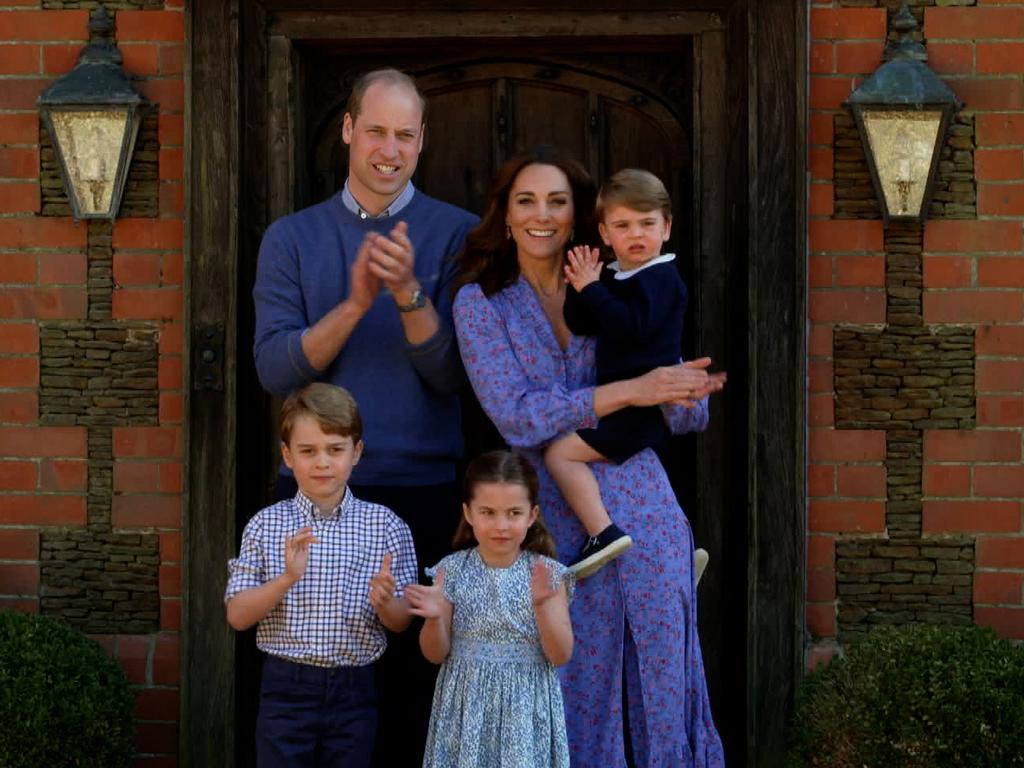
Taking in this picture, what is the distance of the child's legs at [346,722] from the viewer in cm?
367

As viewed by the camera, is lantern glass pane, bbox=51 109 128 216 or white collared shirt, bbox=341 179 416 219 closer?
white collared shirt, bbox=341 179 416 219

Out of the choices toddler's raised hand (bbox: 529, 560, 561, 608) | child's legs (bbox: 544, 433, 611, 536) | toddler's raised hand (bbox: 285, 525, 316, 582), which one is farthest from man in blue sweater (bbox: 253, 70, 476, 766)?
toddler's raised hand (bbox: 529, 560, 561, 608)

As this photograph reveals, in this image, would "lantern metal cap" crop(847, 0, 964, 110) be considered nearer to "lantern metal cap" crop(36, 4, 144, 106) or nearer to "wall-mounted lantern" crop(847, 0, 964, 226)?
"wall-mounted lantern" crop(847, 0, 964, 226)

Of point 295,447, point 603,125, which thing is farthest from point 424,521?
point 603,125

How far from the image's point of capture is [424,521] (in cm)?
403

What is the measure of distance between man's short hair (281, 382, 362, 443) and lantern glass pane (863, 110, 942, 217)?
180 cm

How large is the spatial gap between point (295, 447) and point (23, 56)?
5.98 feet

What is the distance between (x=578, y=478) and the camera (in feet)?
12.5

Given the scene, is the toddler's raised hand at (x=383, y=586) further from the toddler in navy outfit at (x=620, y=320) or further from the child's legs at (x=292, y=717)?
the toddler in navy outfit at (x=620, y=320)

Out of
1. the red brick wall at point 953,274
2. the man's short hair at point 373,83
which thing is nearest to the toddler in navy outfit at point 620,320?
the man's short hair at point 373,83

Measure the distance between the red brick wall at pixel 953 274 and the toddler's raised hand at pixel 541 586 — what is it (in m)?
1.39

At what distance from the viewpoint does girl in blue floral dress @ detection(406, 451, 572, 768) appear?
3.58m

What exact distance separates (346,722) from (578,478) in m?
0.80

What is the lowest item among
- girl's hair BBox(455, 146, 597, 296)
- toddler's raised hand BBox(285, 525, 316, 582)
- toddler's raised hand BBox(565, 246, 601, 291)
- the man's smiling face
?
toddler's raised hand BBox(285, 525, 316, 582)
